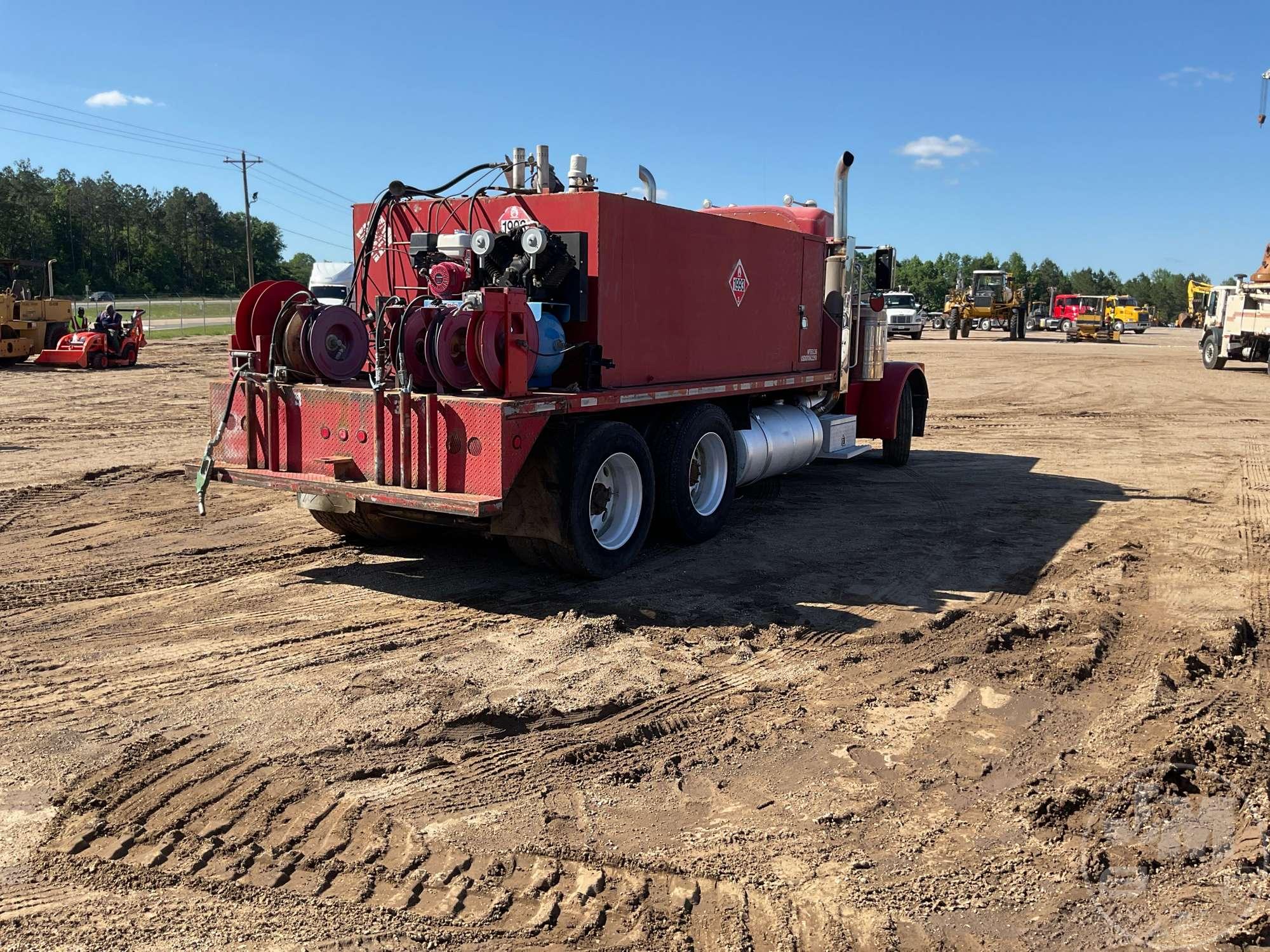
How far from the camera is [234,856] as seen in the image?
3.72 metres

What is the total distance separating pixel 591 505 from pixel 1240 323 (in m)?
28.1

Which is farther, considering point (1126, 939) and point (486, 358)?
point (486, 358)

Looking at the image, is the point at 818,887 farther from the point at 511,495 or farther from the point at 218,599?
the point at 218,599

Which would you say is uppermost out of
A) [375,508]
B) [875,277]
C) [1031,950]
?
[875,277]

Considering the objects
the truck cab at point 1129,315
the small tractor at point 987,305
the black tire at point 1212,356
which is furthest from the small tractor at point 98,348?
the truck cab at point 1129,315

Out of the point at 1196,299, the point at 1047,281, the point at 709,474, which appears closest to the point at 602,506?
the point at 709,474

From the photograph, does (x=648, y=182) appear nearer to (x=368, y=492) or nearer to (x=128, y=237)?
(x=368, y=492)

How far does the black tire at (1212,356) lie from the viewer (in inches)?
1196

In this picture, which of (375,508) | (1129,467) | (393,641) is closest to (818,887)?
(393,641)

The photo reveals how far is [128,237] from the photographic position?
320 feet

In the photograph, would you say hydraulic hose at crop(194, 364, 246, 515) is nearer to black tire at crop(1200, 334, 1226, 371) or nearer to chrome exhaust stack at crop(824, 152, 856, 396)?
chrome exhaust stack at crop(824, 152, 856, 396)

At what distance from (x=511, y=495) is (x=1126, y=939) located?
15.3 feet

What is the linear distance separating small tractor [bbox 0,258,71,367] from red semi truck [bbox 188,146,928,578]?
20.8m

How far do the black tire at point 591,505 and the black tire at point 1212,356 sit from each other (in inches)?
1114
